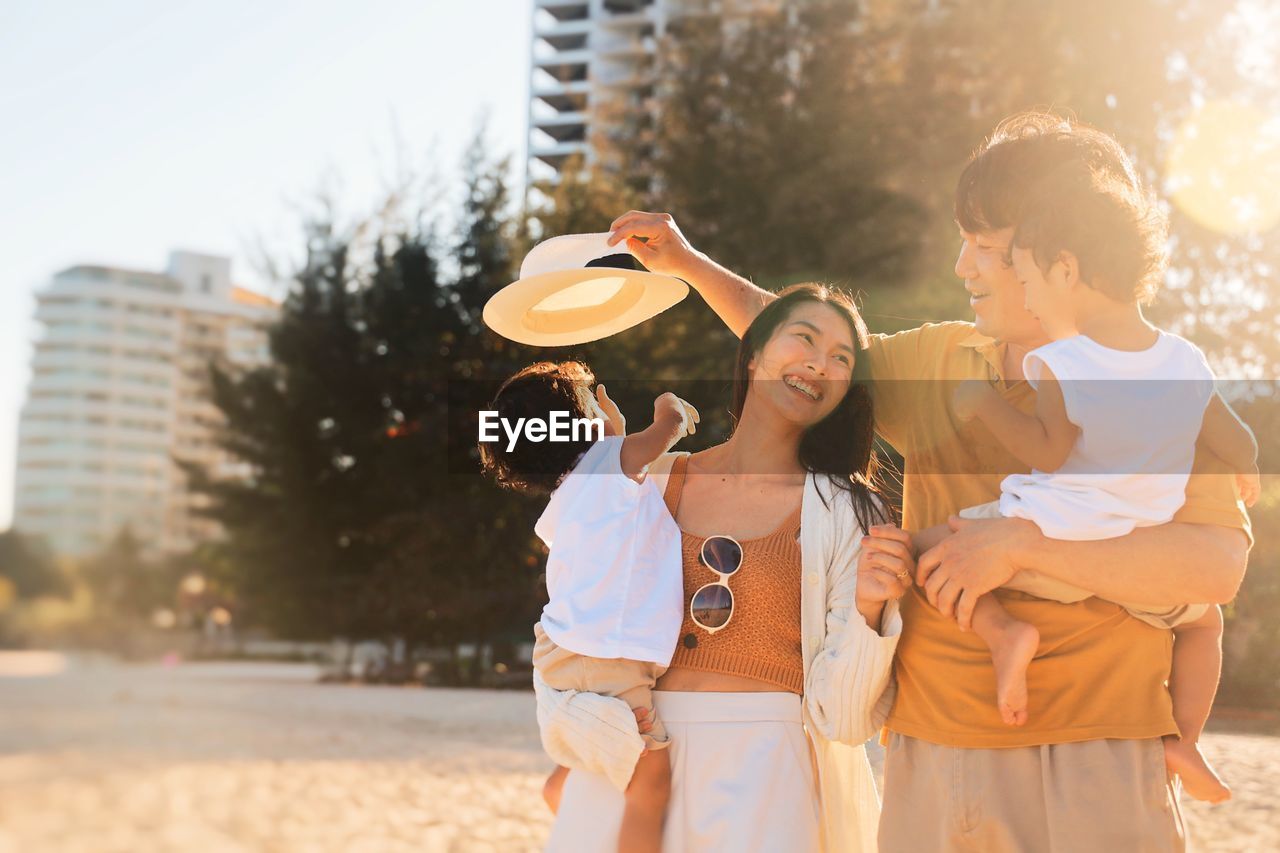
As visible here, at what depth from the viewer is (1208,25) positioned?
52.7ft

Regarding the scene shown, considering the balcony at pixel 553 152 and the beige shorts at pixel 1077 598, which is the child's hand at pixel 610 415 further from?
the balcony at pixel 553 152

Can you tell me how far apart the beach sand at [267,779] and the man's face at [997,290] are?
2920 millimetres

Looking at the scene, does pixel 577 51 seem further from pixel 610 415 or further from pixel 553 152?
pixel 610 415

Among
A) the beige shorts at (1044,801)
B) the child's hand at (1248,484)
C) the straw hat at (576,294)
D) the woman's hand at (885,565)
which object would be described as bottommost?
the beige shorts at (1044,801)

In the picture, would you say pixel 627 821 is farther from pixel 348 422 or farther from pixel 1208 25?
pixel 348 422

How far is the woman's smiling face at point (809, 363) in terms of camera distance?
2867 millimetres

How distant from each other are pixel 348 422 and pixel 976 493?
64.5ft

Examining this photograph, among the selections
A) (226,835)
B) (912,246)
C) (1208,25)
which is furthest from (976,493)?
(1208,25)

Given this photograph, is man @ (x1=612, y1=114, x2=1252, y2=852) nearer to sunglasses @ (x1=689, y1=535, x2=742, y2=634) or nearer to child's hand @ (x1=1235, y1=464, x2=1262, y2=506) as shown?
child's hand @ (x1=1235, y1=464, x2=1262, y2=506)

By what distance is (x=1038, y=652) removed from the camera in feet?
7.34

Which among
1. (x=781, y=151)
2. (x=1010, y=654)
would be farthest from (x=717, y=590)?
(x=781, y=151)

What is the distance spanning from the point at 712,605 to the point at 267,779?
7.58 m

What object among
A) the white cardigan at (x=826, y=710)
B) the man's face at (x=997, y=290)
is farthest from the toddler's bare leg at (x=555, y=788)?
the man's face at (x=997, y=290)

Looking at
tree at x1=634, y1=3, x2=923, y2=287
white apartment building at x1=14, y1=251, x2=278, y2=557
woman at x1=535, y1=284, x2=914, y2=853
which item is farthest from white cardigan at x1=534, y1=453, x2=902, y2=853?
tree at x1=634, y1=3, x2=923, y2=287
